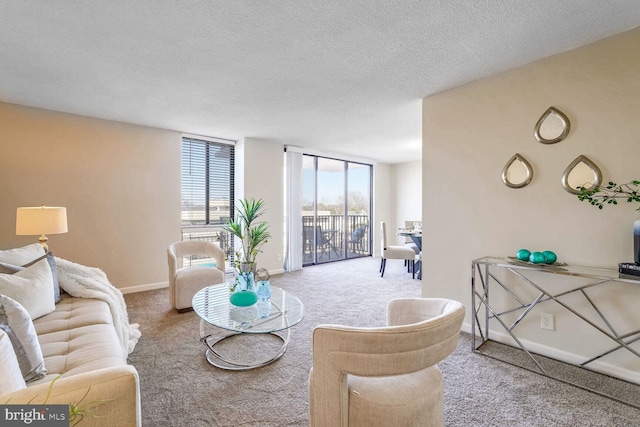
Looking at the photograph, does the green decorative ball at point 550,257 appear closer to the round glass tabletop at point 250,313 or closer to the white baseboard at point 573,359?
the white baseboard at point 573,359

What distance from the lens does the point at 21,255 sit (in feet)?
7.70

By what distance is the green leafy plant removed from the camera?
1963mm

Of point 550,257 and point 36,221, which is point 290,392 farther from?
point 36,221

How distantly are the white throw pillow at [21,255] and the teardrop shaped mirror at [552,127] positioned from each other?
4.19 meters

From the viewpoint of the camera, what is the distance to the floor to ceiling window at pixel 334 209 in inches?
245

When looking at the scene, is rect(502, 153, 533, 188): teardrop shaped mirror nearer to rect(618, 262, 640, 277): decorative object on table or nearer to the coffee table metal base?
rect(618, 262, 640, 277): decorative object on table

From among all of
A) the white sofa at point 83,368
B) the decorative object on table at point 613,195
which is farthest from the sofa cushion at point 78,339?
the decorative object on table at point 613,195

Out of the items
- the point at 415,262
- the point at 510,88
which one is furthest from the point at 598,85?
the point at 415,262

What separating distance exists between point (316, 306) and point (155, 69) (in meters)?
2.91

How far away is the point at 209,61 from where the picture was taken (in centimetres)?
238

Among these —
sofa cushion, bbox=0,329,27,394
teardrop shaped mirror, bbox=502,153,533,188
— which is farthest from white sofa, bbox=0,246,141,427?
teardrop shaped mirror, bbox=502,153,533,188

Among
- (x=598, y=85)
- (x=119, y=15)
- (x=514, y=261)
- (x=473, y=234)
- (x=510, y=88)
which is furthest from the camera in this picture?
(x=473, y=234)

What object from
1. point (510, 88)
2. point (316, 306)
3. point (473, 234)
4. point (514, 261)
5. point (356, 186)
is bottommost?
point (316, 306)

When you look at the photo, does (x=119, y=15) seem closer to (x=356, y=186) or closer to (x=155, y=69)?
(x=155, y=69)
